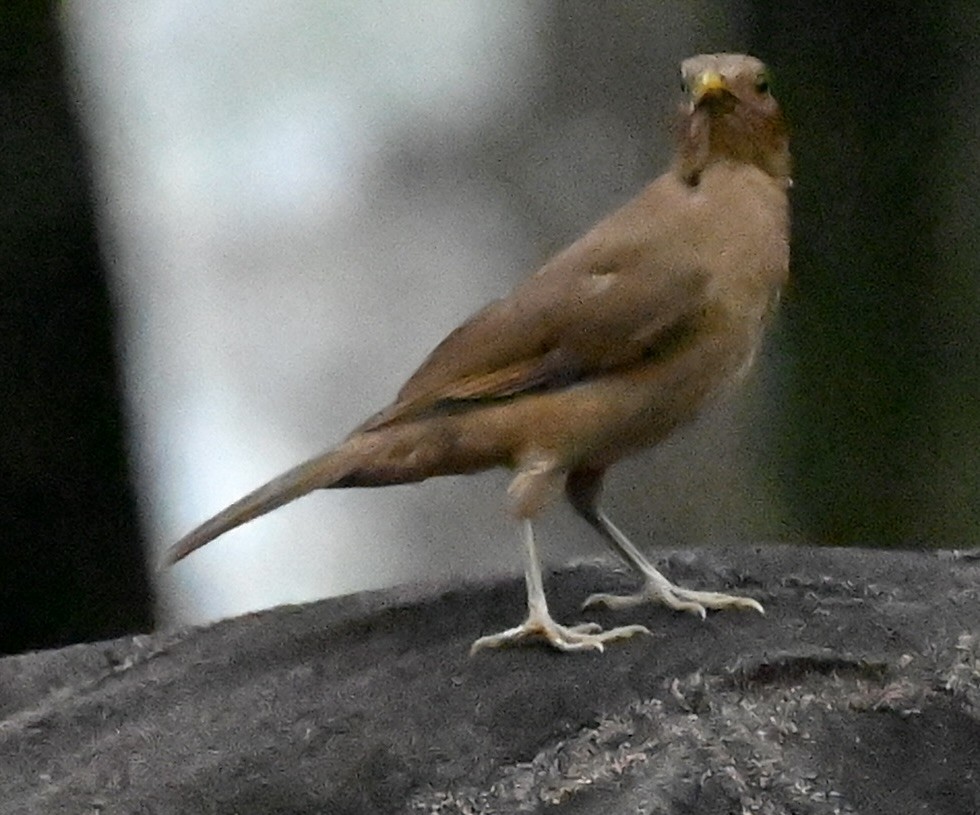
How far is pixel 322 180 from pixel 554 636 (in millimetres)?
997

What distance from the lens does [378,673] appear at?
98cm

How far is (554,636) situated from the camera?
3.19 feet

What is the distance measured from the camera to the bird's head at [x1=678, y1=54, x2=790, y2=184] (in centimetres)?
100

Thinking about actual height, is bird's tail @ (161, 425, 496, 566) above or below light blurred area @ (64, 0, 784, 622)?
below

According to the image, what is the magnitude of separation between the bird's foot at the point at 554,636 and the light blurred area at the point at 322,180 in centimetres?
79

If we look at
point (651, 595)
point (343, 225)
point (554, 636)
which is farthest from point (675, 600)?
point (343, 225)

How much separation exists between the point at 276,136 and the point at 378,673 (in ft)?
3.37

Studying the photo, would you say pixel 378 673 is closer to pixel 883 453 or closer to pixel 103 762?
pixel 103 762

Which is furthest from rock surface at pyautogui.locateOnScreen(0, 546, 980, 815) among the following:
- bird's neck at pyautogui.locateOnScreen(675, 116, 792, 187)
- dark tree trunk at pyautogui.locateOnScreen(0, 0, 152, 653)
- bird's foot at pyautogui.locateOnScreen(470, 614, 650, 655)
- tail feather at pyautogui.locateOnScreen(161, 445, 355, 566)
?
dark tree trunk at pyautogui.locateOnScreen(0, 0, 152, 653)

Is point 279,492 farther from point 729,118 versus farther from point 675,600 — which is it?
point 729,118

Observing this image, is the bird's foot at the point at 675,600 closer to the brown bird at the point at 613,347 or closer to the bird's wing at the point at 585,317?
the brown bird at the point at 613,347

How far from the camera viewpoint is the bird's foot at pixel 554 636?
3.17 ft

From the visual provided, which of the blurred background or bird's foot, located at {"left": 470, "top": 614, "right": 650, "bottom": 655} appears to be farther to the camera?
the blurred background

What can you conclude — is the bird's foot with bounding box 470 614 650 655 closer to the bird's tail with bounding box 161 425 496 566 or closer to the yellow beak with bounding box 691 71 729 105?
the bird's tail with bounding box 161 425 496 566
